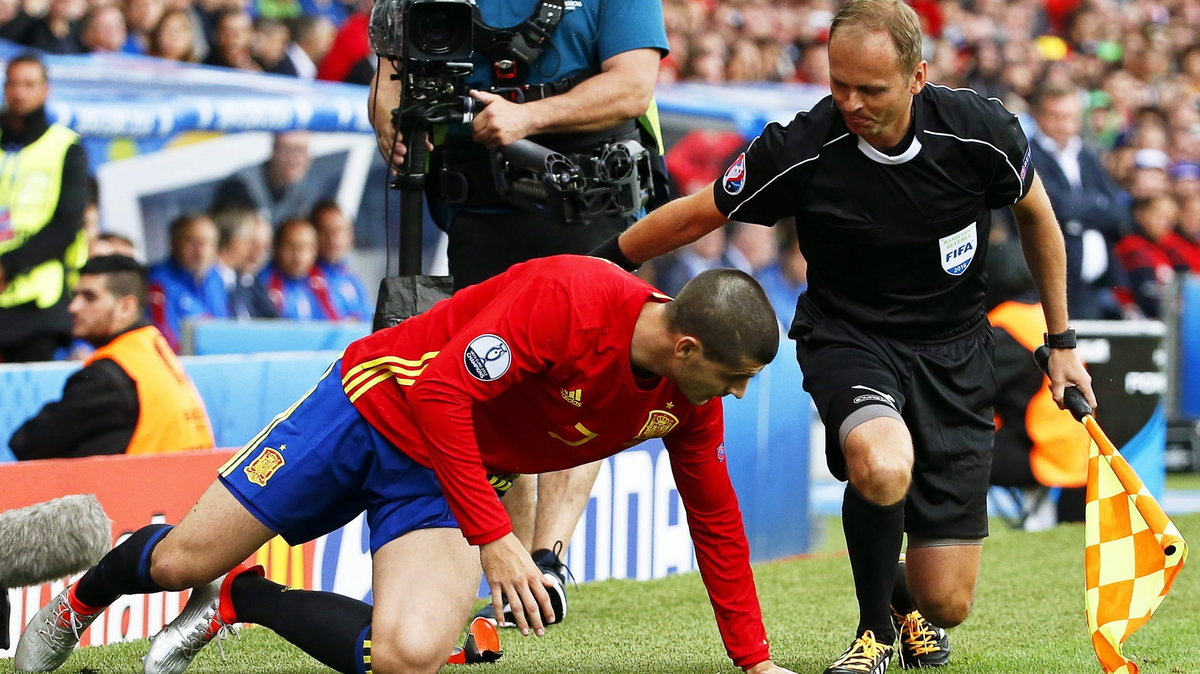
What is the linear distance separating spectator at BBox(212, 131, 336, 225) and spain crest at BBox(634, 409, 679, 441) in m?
6.59

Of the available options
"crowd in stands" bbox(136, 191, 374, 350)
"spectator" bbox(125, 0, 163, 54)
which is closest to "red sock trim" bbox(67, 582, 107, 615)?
"crowd in stands" bbox(136, 191, 374, 350)

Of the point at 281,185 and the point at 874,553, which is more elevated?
the point at 281,185

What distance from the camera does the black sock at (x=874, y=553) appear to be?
4.57 m

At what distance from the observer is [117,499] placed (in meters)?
5.42

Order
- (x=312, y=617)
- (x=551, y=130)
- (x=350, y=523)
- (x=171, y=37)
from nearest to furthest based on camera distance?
(x=312, y=617), (x=551, y=130), (x=350, y=523), (x=171, y=37)

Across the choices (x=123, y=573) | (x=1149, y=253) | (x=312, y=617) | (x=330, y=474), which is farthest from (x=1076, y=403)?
(x=1149, y=253)

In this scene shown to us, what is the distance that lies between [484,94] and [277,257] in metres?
5.85

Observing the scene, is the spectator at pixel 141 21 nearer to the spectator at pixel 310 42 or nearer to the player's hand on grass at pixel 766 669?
the spectator at pixel 310 42

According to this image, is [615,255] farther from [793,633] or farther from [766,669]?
[793,633]

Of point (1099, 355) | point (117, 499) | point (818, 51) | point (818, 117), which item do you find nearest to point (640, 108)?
point (818, 117)

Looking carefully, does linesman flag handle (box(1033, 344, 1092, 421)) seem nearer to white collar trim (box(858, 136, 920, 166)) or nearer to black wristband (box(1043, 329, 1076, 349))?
black wristband (box(1043, 329, 1076, 349))

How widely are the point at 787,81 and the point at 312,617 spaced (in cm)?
1224

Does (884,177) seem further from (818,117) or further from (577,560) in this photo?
(577,560)

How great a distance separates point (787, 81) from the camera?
1591cm
